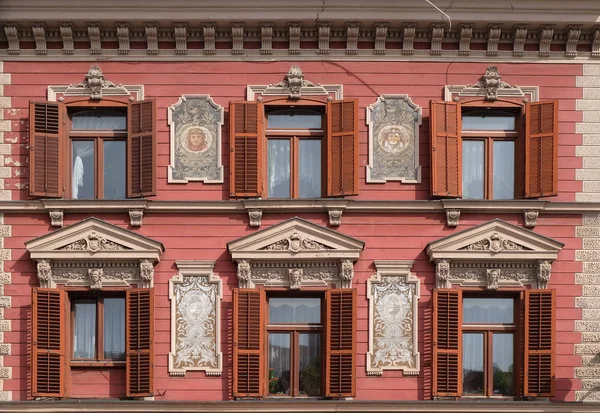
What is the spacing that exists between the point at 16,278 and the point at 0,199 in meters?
1.71

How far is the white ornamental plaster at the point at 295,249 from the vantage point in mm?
25844

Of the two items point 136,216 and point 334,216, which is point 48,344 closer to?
point 136,216

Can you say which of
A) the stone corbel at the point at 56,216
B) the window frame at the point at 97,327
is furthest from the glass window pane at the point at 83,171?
the window frame at the point at 97,327

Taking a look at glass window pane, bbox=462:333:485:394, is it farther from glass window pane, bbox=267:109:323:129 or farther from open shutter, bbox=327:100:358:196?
glass window pane, bbox=267:109:323:129

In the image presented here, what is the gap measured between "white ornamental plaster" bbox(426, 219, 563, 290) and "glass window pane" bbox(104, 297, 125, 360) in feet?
21.8

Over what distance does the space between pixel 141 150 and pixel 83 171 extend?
1.46m

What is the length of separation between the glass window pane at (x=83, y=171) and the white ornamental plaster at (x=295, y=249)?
Answer: 11.1 feet

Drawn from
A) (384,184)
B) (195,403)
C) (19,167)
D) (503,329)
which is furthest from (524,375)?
(19,167)

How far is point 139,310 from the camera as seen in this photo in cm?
2573

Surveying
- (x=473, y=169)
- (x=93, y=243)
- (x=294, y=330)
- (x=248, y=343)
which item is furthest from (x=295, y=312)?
(x=473, y=169)

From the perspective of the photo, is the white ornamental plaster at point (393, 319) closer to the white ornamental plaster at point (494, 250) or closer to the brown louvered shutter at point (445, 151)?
the white ornamental plaster at point (494, 250)

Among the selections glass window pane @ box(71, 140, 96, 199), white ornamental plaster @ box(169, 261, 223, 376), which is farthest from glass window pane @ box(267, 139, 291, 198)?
glass window pane @ box(71, 140, 96, 199)

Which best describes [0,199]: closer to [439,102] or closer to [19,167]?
[19,167]

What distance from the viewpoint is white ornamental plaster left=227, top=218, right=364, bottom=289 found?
25844 millimetres
